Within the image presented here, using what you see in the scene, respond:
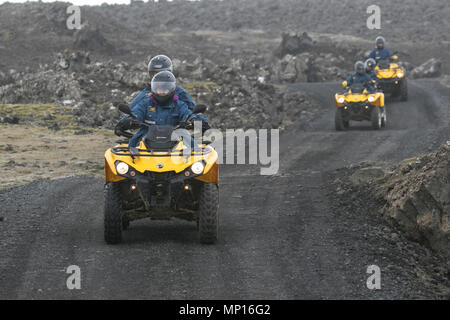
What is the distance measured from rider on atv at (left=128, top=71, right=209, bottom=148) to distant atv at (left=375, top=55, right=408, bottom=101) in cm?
2058

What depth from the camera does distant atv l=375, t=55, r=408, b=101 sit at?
29438 mm

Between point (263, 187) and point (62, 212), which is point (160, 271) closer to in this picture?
point (62, 212)

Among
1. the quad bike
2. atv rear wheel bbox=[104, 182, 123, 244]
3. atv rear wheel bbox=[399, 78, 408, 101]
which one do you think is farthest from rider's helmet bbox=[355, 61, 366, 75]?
atv rear wheel bbox=[104, 182, 123, 244]

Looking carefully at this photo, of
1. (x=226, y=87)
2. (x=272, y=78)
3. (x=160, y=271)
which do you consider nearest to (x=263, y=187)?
(x=160, y=271)

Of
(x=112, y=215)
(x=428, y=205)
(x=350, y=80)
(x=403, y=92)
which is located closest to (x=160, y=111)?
(x=112, y=215)

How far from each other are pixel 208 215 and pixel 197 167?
1.90 feet

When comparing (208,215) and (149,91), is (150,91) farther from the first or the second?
(208,215)

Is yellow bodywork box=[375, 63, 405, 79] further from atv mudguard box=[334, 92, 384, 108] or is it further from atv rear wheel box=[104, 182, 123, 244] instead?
atv rear wheel box=[104, 182, 123, 244]

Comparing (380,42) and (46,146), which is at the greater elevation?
(380,42)

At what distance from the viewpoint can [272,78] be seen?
4525cm

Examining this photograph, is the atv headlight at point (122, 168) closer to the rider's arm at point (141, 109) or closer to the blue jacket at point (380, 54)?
the rider's arm at point (141, 109)

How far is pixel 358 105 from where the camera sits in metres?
22.9

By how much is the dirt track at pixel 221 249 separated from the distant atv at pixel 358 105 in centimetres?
791

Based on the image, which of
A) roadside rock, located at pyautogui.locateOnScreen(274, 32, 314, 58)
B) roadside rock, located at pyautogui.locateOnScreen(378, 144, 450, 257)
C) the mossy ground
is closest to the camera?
roadside rock, located at pyautogui.locateOnScreen(378, 144, 450, 257)
